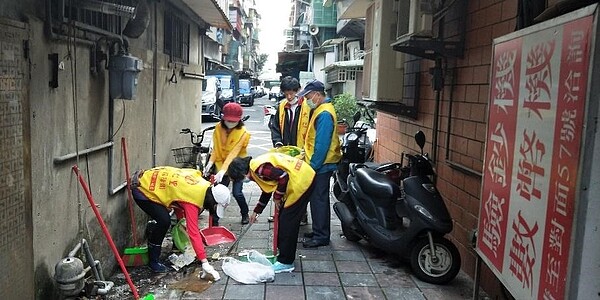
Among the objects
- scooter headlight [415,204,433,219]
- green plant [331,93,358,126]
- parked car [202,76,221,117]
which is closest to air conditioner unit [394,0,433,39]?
scooter headlight [415,204,433,219]

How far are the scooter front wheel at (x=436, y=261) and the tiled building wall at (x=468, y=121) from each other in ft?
0.66

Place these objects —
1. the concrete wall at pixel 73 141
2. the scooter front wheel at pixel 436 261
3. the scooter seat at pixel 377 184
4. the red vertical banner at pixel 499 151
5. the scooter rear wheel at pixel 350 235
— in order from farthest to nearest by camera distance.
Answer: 1. the scooter rear wheel at pixel 350 235
2. the scooter seat at pixel 377 184
3. the scooter front wheel at pixel 436 261
4. the concrete wall at pixel 73 141
5. the red vertical banner at pixel 499 151

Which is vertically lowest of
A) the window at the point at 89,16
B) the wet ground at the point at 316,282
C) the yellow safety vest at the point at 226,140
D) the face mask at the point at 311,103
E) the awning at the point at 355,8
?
the wet ground at the point at 316,282

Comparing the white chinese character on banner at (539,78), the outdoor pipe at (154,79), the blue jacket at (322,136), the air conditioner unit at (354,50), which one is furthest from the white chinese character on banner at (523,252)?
the air conditioner unit at (354,50)

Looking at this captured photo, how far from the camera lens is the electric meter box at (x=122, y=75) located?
4551 mm

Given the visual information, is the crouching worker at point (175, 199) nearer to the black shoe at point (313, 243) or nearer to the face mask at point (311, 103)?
the black shoe at point (313, 243)

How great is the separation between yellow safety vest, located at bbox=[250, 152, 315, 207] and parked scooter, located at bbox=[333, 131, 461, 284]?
34.5 inches

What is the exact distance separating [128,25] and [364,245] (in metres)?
3.54

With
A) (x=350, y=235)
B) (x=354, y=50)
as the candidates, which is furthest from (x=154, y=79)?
(x=354, y=50)

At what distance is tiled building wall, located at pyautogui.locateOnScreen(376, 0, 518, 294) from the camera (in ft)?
15.1

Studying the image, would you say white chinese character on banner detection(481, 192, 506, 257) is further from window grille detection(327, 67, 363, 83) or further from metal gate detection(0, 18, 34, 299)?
window grille detection(327, 67, 363, 83)

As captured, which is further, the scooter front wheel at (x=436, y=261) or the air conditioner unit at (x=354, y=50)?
the air conditioner unit at (x=354, y=50)

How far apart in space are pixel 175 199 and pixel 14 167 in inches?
70.8

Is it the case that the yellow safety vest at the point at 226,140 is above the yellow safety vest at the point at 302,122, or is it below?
below
